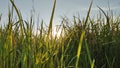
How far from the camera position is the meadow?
4.91 feet

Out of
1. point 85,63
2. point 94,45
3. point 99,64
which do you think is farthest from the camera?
point 94,45

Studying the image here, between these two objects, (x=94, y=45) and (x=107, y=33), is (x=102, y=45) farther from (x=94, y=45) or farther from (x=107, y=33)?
(x=107, y=33)

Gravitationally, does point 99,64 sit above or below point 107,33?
below

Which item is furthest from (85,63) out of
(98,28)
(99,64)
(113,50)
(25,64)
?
(98,28)

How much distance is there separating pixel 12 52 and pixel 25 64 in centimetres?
14

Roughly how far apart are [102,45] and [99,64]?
26 centimetres

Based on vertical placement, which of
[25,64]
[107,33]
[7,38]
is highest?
[107,33]

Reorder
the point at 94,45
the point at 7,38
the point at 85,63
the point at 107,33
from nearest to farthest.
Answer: the point at 7,38 → the point at 85,63 → the point at 94,45 → the point at 107,33

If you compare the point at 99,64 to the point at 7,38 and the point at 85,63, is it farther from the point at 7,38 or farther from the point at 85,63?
the point at 7,38

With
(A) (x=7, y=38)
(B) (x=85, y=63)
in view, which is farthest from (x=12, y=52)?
(B) (x=85, y=63)

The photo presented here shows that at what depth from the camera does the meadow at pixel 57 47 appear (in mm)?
1498

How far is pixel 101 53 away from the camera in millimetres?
2592

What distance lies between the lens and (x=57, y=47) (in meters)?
1.75

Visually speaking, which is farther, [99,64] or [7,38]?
[99,64]
